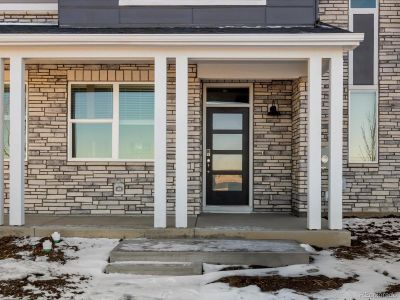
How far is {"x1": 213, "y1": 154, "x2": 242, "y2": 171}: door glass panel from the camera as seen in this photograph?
947 cm

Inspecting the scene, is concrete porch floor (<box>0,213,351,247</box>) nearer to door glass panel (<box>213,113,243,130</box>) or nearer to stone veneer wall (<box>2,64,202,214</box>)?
stone veneer wall (<box>2,64,202,214</box>)

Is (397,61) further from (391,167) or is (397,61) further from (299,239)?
(299,239)

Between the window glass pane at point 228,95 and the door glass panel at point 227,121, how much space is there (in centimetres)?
29

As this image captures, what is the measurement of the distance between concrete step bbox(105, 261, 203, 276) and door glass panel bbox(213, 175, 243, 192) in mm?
3704

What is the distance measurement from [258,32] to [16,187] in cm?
429

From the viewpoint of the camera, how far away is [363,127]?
9.45 metres

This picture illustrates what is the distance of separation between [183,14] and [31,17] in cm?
286

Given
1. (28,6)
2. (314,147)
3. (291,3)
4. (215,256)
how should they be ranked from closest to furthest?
(215,256) < (314,147) < (291,3) < (28,6)

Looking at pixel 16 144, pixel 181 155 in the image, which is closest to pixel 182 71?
pixel 181 155

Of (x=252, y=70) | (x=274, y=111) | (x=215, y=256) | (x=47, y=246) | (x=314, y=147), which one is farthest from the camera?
(x=274, y=111)

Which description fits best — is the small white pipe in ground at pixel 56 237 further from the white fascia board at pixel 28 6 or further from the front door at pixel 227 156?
the white fascia board at pixel 28 6

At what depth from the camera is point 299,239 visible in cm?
702

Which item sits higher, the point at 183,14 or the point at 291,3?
the point at 291,3

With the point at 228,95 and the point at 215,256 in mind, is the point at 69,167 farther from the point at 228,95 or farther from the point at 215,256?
the point at 215,256
